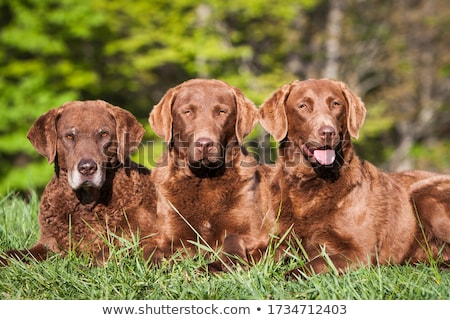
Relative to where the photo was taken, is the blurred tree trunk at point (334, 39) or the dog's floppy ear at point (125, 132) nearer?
the dog's floppy ear at point (125, 132)

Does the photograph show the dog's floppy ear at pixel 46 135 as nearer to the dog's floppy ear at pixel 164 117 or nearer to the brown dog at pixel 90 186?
the brown dog at pixel 90 186

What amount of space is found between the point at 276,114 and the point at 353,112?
2.06 feet

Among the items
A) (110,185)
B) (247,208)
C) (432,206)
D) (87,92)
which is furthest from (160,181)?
(87,92)

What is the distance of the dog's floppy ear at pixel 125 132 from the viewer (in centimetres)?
519

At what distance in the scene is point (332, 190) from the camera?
16.4 ft

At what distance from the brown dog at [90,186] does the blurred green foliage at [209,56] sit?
9654 millimetres

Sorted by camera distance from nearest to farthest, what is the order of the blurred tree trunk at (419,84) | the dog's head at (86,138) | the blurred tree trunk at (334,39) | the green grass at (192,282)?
the green grass at (192,282) → the dog's head at (86,138) → the blurred tree trunk at (334,39) → the blurred tree trunk at (419,84)

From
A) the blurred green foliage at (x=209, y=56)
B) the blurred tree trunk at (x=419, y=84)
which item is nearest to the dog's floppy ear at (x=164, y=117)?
the blurred green foliage at (x=209, y=56)

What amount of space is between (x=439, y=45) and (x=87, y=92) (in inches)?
446

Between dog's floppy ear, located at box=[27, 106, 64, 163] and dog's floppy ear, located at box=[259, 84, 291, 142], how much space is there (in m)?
1.72

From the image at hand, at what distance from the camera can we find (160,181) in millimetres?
5367

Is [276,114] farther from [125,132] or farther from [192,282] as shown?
[192,282]
